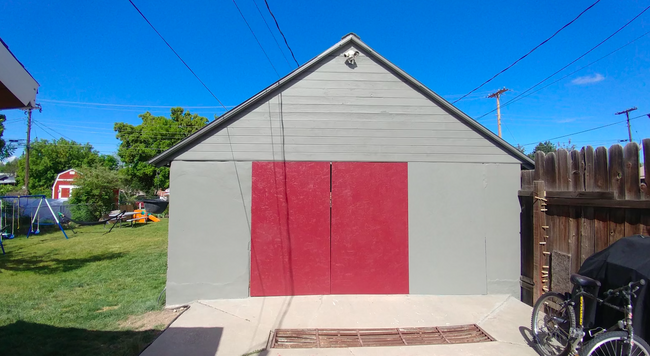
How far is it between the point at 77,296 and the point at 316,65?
246 inches

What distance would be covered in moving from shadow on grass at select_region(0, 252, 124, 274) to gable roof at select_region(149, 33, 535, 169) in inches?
231

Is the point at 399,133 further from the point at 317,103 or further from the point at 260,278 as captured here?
the point at 260,278

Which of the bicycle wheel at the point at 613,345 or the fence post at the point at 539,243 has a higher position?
the fence post at the point at 539,243

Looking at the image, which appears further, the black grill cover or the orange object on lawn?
the orange object on lawn

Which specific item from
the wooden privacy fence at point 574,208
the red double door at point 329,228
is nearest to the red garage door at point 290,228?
the red double door at point 329,228

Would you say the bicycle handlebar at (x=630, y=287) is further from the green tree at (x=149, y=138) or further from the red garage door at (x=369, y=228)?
the green tree at (x=149, y=138)

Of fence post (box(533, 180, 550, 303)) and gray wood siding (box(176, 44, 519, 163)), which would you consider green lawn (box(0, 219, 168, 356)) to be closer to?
gray wood siding (box(176, 44, 519, 163))

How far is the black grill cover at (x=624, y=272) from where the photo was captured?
2.88m

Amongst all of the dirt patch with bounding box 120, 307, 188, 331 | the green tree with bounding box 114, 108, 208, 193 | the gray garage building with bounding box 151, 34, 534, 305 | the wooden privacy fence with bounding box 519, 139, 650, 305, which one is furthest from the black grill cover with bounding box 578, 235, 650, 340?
the green tree with bounding box 114, 108, 208, 193

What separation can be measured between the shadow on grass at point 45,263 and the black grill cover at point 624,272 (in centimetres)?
1083

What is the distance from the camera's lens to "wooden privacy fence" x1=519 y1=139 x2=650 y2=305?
3594 millimetres

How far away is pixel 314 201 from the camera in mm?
5629

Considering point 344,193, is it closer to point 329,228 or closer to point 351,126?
point 329,228

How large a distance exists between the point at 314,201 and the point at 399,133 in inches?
75.6
